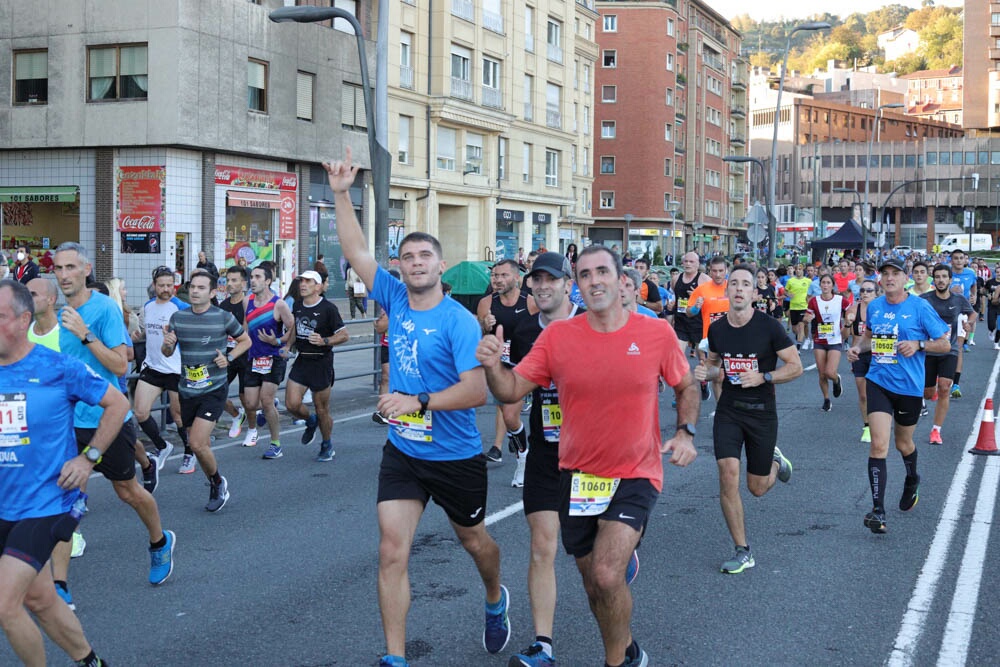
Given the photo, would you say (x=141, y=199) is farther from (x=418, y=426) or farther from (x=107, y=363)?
(x=418, y=426)

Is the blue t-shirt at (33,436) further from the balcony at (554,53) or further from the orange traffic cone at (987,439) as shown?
the balcony at (554,53)

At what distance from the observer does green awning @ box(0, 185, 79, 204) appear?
96.0ft

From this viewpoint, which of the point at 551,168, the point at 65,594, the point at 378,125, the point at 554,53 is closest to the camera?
the point at 65,594

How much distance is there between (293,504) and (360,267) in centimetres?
386

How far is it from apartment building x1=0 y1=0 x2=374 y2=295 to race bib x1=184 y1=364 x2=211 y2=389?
19952mm

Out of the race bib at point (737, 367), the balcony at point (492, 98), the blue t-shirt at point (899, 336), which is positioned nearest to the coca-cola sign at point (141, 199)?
the balcony at point (492, 98)

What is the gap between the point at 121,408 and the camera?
491 cm

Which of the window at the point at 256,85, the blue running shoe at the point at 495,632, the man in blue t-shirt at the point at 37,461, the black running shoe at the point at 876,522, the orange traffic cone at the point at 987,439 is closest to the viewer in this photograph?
the man in blue t-shirt at the point at 37,461

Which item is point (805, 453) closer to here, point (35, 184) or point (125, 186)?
point (125, 186)

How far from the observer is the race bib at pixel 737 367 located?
7203mm

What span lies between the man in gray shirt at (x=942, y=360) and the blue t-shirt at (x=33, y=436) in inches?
322

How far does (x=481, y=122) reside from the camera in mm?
42281

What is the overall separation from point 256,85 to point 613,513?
2804 centimetres

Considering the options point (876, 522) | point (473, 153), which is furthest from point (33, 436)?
point (473, 153)
